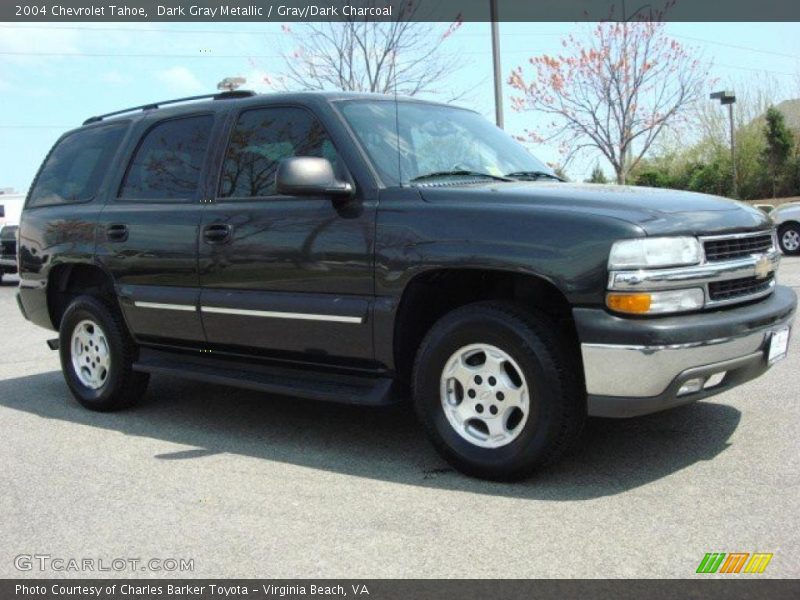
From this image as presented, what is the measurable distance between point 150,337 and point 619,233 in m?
3.29

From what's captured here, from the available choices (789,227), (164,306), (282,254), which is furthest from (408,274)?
(789,227)

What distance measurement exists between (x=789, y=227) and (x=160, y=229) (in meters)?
15.3

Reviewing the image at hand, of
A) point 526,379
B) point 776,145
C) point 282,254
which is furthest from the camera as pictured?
point 776,145

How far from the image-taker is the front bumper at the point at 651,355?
12.0ft

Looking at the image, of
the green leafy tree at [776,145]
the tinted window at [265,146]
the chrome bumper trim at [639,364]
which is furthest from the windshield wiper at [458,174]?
the green leafy tree at [776,145]

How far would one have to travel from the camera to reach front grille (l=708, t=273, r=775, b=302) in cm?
391

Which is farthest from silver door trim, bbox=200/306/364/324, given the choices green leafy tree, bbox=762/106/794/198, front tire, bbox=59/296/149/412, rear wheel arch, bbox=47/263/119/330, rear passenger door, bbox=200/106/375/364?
green leafy tree, bbox=762/106/794/198

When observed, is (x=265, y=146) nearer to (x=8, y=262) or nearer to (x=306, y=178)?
(x=306, y=178)

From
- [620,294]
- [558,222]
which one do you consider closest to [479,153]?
[558,222]

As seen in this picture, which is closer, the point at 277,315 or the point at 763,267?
the point at 763,267
